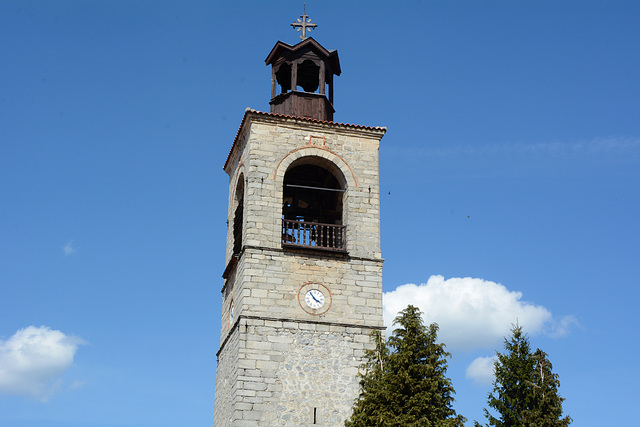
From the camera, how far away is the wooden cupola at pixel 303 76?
2175 cm

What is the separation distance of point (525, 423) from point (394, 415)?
145 inches

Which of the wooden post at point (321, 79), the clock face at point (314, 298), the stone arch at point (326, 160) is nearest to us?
the clock face at point (314, 298)

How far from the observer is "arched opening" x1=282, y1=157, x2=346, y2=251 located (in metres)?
20.2

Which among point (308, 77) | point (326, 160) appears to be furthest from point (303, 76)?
point (326, 160)

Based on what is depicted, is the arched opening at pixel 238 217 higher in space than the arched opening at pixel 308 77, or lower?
lower

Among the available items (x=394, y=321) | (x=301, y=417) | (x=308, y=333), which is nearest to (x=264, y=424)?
(x=301, y=417)

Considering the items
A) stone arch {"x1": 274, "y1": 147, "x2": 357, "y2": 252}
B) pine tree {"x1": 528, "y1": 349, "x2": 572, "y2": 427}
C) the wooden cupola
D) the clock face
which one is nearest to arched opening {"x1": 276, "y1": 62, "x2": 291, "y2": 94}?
the wooden cupola

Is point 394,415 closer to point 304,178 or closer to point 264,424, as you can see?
point 264,424

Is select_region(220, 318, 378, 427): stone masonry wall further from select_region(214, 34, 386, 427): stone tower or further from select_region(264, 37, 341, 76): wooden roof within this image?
select_region(264, 37, 341, 76): wooden roof

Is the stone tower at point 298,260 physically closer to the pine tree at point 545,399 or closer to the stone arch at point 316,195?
the stone arch at point 316,195

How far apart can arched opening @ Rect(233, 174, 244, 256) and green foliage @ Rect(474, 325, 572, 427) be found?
732 centimetres

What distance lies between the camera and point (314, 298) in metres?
19.1

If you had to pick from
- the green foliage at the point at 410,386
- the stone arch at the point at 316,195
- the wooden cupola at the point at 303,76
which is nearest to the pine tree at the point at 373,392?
the green foliage at the point at 410,386

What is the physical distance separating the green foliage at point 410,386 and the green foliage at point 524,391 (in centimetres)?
250
